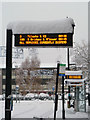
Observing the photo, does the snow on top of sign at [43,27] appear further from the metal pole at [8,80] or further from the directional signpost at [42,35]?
the metal pole at [8,80]

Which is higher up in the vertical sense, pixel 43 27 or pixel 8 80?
pixel 43 27

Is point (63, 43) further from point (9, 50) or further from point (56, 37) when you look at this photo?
point (9, 50)

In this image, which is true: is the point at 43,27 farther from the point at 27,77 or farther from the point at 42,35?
the point at 27,77

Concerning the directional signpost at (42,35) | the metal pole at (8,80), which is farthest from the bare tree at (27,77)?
the directional signpost at (42,35)

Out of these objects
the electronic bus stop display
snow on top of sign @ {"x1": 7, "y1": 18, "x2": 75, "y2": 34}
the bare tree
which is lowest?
the bare tree

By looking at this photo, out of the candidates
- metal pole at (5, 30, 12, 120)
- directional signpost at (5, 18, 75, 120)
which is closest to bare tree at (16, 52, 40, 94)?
metal pole at (5, 30, 12, 120)

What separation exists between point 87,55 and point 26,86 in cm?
3559

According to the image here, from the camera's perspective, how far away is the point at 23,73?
225 ft

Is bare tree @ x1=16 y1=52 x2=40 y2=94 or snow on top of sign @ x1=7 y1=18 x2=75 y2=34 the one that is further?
bare tree @ x1=16 y1=52 x2=40 y2=94

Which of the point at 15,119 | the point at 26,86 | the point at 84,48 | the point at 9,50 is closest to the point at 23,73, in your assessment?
the point at 26,86

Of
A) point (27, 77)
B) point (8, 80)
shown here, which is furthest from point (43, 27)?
point (27, 77)

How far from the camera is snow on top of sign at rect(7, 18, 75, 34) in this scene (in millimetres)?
10164

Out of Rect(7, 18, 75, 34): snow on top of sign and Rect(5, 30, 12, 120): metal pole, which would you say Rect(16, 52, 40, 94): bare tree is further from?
Rect(7, 18, 75, 34): snow on top of sign

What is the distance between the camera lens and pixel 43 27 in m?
10.2
